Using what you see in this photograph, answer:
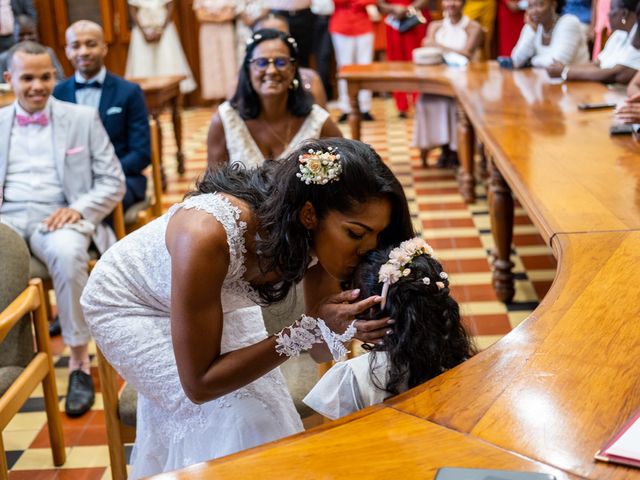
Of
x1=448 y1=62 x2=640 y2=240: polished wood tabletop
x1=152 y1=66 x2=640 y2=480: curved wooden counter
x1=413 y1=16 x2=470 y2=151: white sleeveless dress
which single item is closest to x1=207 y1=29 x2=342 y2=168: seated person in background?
x1=448 y1=62 x2=640 y2=240: polished wood tabletop

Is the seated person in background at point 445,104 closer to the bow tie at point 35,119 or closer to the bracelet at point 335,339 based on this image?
the bow tie at point 35,119

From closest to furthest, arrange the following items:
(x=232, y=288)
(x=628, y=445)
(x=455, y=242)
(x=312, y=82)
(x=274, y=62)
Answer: (x=628, y=445) < (x=232, y=288) < (x=274, y=62) < (x=312, y=82) < (x=455, y=242)

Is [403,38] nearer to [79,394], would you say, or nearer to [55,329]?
[55,329]

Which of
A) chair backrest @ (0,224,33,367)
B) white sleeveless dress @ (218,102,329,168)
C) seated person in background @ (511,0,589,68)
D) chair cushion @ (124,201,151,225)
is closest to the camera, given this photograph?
chair backrest @ (0,224,33,367)

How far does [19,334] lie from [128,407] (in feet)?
1.91

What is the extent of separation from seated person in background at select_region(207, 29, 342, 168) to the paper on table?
268 centimetres

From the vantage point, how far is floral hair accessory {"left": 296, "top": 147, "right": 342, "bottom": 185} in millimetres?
1859

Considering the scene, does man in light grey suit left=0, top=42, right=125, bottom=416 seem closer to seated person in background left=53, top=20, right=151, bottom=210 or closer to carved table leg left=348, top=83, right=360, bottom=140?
seated person in background left=53, top=20, right=151, bottom=210

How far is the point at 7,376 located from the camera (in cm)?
274

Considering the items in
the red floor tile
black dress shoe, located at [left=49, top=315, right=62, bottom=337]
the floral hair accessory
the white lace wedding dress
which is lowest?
the red floor tile

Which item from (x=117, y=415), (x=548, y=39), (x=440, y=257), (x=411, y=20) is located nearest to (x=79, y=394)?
(x=117, y=415)

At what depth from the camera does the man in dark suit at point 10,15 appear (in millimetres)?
8812

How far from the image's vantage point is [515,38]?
9938mm

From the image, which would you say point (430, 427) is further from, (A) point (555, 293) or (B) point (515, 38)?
(B) point (515, 38)
